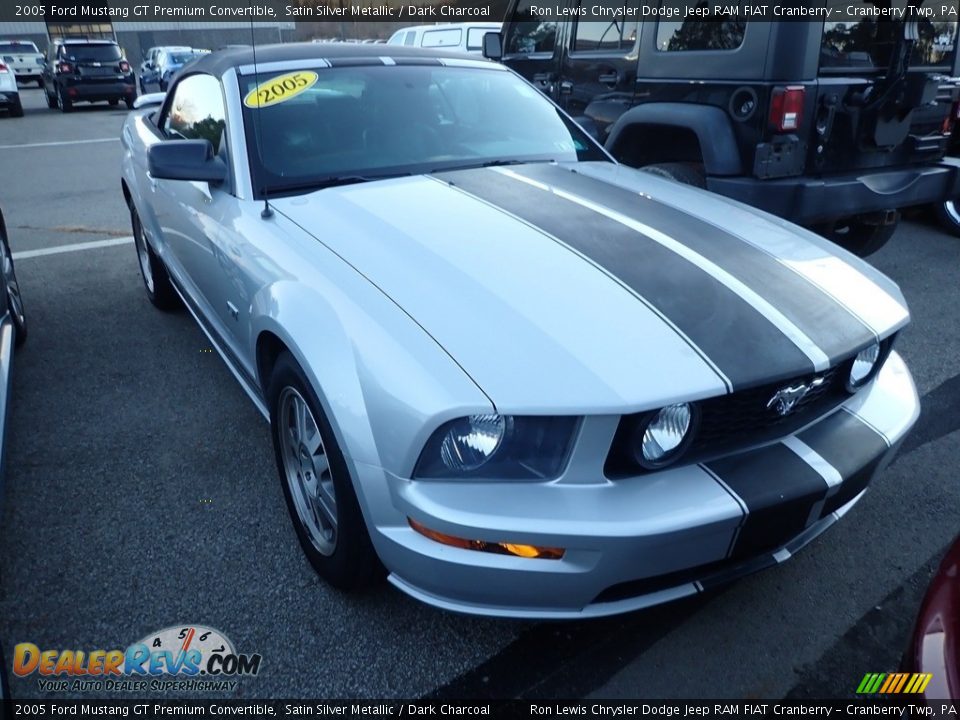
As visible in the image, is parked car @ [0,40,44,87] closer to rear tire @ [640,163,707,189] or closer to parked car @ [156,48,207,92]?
parked car @ [156,48,207,92]

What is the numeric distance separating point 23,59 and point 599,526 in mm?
32075

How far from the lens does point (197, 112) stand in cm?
329

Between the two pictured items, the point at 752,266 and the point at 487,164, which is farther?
the point at 487,164

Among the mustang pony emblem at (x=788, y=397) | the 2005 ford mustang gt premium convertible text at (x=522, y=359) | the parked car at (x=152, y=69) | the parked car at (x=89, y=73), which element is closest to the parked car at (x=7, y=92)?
the parked car at (x=89, y=73)

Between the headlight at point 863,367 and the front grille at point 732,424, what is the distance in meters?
0.13

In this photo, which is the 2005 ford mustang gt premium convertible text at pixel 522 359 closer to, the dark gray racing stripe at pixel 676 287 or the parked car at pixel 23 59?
the dark gray racing stripe at pixel 676 287

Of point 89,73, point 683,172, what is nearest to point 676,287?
point 683,172

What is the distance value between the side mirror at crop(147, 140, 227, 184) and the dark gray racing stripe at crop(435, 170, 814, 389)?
949mm

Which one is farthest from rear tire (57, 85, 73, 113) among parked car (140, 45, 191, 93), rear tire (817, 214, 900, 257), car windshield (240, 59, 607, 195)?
rear tire (817, 214, 900, 257)

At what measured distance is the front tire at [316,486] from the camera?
74.9 inches

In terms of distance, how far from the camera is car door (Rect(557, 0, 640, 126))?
183 inches

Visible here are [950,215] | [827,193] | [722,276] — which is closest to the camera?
[722,276]

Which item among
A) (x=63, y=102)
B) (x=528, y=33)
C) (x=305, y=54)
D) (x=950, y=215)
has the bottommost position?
(x=950, y=215)

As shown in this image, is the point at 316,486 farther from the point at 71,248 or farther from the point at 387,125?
the point at 71,248
